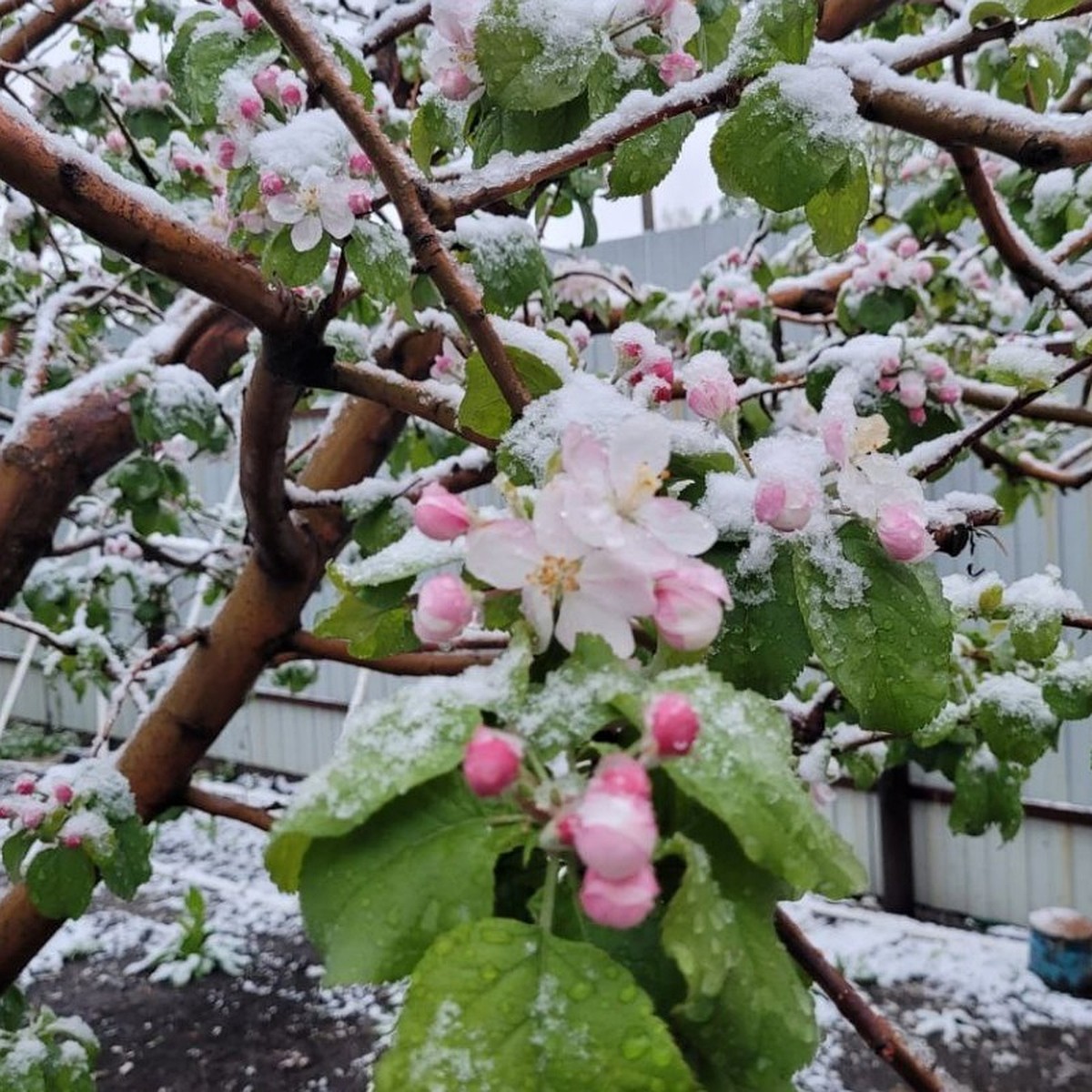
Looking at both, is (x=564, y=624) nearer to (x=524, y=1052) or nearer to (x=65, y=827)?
(x=524, y=1052)

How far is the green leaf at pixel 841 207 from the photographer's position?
0.64 meters

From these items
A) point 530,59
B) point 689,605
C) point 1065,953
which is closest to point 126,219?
point 530,59

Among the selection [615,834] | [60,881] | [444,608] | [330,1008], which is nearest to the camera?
[615,834]

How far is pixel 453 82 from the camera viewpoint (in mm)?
661

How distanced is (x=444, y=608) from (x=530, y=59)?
374mm

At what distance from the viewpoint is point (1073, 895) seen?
146 inches

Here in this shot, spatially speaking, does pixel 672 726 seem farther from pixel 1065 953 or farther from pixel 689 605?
pixel 1065 953

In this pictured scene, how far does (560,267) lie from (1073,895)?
10.3ft

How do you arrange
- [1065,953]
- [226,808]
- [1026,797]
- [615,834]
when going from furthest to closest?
[1026,797] → [1065,953] → [226,808] → [615,834]

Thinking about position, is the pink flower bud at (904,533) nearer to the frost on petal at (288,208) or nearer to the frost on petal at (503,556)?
the frost on petal at (503,556)

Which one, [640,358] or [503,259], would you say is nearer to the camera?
[640,358]

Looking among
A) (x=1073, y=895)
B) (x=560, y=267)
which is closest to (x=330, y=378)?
(x=560, y=267)

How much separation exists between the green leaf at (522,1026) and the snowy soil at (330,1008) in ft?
8.33

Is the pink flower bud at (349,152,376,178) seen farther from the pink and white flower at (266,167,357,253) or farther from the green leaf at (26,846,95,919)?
the green leaf at (26,846,95,919)
